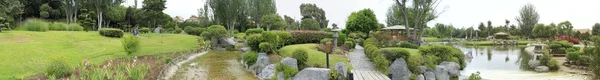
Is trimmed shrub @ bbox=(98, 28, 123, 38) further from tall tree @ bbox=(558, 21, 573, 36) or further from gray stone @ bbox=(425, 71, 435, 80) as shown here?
tall tree @ bbox=(558, 21, 573, 36)

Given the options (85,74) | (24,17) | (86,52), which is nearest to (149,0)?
(24,17)

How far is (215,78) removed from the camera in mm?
12039

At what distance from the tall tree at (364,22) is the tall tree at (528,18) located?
33282 millimetres

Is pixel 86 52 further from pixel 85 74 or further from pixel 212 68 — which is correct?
pixel 85 74

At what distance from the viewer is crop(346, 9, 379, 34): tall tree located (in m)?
32.0

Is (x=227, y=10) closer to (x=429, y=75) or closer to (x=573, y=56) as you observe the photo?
(x=573, y=56)

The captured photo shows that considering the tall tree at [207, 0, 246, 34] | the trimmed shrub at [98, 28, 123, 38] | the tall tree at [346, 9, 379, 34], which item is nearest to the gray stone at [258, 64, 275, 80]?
the trimmed shrub at [98, 28, 123, 38]

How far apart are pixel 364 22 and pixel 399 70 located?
20.9 meters

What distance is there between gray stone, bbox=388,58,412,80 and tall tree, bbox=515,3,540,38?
5116 centimetres

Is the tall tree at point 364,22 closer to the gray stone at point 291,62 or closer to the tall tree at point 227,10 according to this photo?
the tall tree at point 227,10

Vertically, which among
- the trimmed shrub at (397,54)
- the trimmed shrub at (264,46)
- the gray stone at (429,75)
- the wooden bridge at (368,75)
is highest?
the trimmed shrub at (264,46)

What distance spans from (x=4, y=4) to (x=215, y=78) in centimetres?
1442

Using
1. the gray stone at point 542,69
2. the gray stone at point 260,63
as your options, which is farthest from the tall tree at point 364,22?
the gray stone at point 260,63

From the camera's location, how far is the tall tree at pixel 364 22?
105 ft
